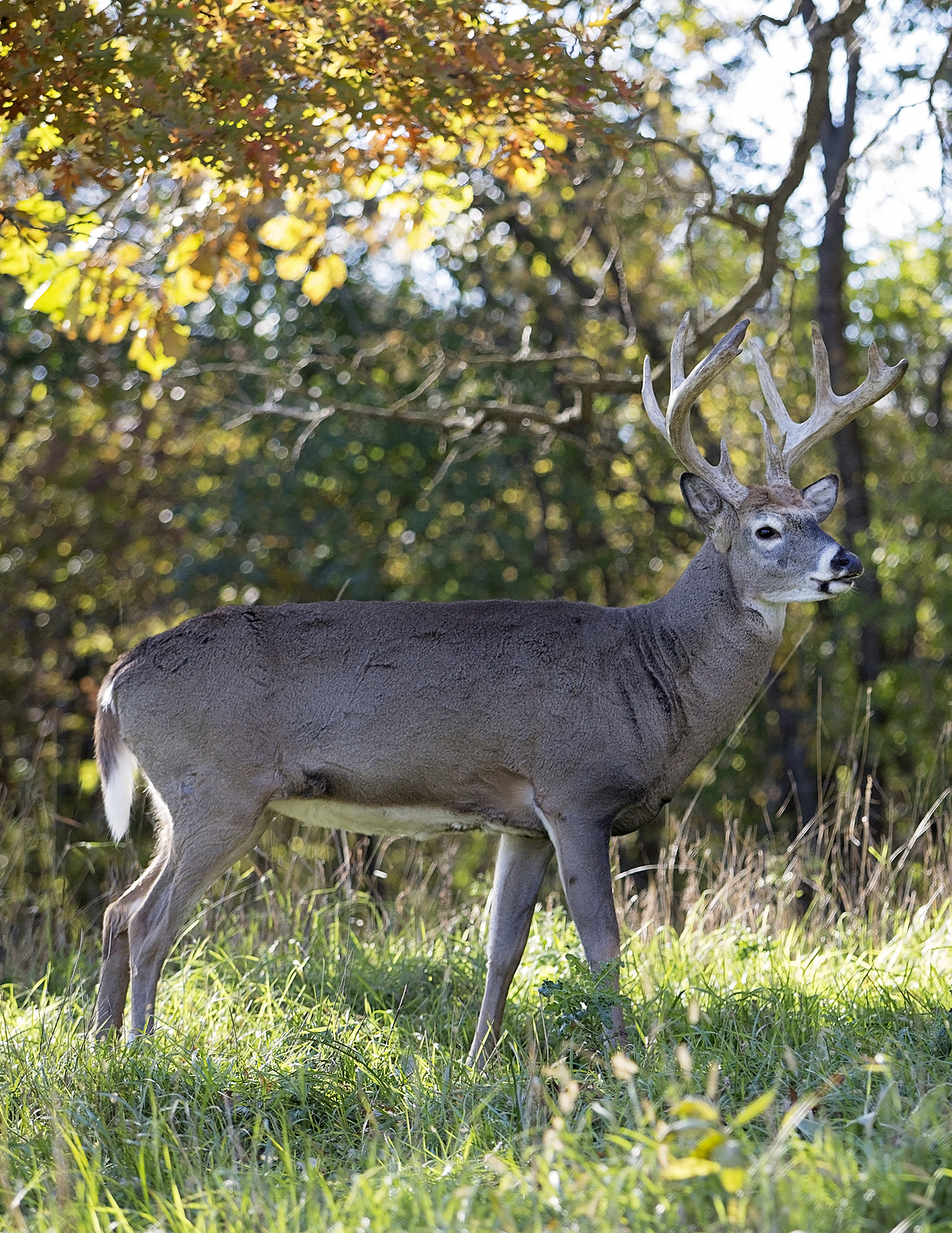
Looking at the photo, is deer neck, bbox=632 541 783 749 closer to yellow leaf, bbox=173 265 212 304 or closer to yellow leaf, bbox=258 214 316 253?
yellow leaf, bbox=173 265 212 304

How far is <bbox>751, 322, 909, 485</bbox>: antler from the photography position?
16.3ft

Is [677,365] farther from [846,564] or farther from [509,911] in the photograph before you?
[509,911]

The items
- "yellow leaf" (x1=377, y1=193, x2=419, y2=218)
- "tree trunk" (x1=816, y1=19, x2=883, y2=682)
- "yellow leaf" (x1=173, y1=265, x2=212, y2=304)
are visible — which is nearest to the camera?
"yellow leaf" (x1=173, y1=265, x2=212, y2=304)

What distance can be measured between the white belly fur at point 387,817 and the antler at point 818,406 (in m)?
1.66

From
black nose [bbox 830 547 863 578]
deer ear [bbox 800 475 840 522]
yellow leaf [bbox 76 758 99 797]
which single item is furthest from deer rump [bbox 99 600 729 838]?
yellow leaf [bbox 76 758 99 797]

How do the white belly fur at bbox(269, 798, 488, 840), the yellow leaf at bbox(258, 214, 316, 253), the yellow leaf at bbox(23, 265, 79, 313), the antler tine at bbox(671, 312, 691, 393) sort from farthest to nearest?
the yellow leaf at bbox(258, 214, 316, 253) < the yellow leaf at bbox(23, 265, 79, 313) < the antler tine at bbox(671, 312, 691, 393) < the white belly fur at bbox(269, 798, 488, 840)

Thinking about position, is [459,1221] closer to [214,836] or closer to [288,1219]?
[288,1219]

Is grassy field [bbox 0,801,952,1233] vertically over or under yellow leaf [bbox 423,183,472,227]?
under

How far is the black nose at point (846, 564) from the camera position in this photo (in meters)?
4.58

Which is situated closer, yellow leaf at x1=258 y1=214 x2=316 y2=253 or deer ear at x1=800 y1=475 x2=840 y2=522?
deer ear at x1=800 y1=475 x2=840 y2=522

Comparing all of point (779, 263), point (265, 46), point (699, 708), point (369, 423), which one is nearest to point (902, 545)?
point (779, 263)

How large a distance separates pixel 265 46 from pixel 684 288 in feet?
24.5

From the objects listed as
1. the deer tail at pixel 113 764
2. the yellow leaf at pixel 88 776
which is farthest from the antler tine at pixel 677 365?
the yellow leaf at pixel 88 776

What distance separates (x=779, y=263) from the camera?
25.0 ft
